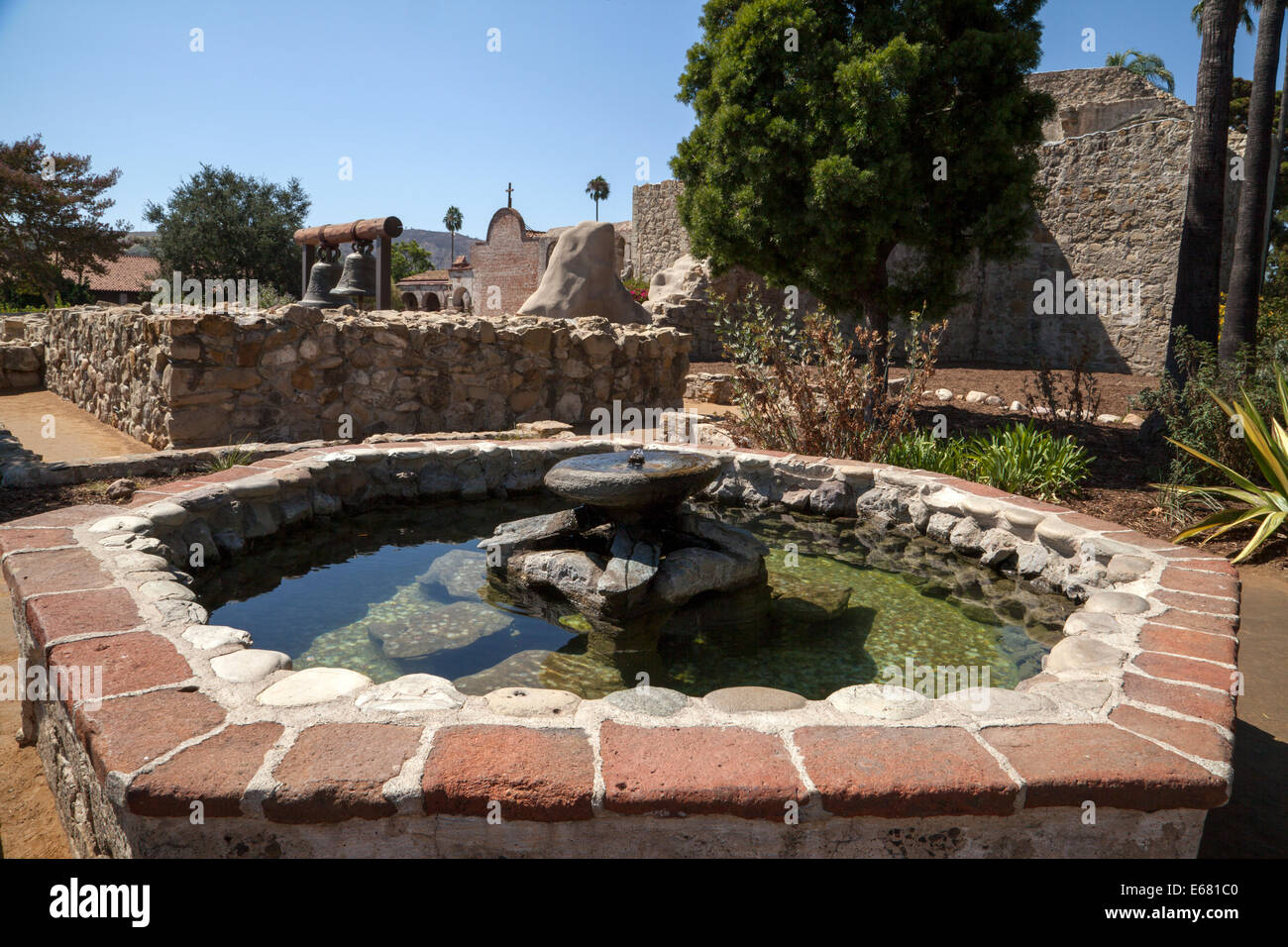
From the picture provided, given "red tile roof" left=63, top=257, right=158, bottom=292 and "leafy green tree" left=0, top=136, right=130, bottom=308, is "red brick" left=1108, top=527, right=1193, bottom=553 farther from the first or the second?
"red tile roof" left=63, top=257, right=158, bottom=292

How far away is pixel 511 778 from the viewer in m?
1.64

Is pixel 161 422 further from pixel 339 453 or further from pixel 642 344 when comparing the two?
pixel 642 344

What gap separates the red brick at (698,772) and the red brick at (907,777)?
3.3 inches

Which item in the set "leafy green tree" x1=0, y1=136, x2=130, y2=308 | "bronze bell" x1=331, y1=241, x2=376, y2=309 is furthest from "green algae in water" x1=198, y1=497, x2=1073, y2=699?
"leafy green tree" x1=0, y1=136, x2=130, y2=308

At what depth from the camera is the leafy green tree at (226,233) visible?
22031 mm

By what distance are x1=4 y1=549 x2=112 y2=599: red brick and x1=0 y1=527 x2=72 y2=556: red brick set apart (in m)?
0.09

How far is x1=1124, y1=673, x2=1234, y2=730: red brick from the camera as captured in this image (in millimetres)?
1970

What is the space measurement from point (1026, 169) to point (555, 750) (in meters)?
7.94

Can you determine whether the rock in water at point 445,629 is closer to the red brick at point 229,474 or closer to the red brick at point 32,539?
the red brick at point 32,539

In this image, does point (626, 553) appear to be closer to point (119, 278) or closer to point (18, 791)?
point (18, 791)

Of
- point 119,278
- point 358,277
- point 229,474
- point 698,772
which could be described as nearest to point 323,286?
point 358,277

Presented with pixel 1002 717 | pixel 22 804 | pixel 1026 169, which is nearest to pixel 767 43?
pixel 1026 169

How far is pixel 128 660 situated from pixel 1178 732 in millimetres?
2763

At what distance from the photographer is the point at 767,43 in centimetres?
761
